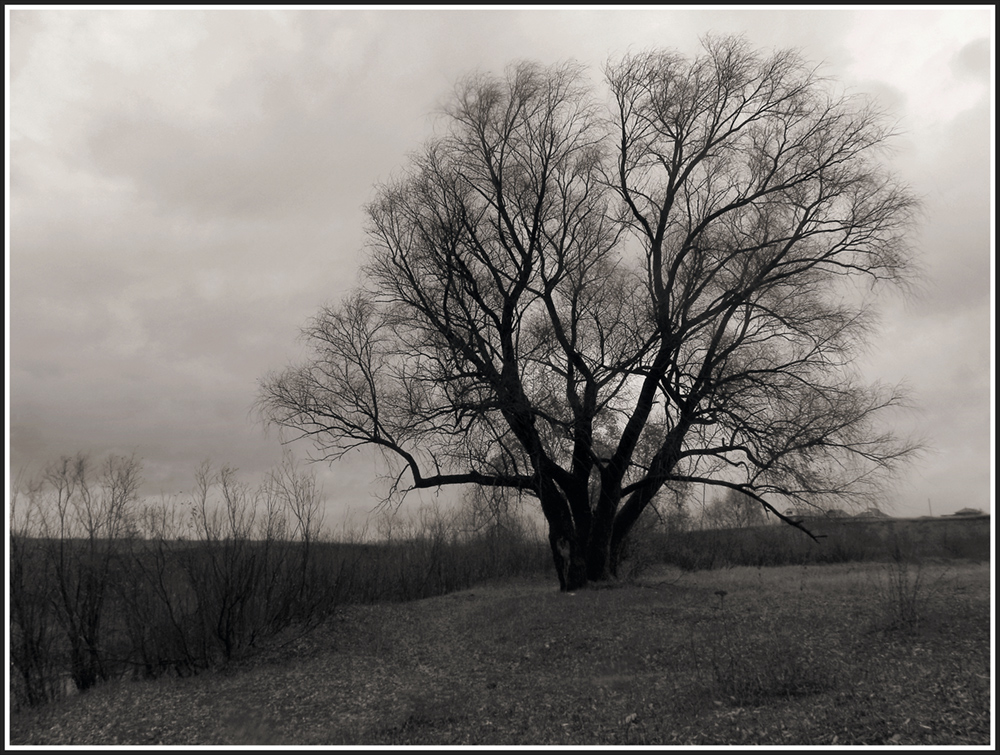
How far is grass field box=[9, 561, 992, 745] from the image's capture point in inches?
309

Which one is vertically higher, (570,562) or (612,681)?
(570,562)

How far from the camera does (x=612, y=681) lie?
414 inches

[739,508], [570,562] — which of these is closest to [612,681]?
[570,562]

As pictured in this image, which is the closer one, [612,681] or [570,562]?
[612,681]

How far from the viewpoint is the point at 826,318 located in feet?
55.8

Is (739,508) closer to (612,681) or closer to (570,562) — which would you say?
(570,562)

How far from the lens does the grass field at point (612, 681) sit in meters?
Answer: 7.85

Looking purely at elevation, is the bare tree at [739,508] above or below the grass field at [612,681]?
above

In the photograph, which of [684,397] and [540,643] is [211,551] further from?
[684,397]

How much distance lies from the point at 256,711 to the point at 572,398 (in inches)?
397

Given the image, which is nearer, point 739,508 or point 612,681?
point 612,681

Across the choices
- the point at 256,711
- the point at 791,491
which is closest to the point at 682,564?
the point at 791,491

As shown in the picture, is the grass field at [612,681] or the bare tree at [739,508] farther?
the bare tree at [739,508]

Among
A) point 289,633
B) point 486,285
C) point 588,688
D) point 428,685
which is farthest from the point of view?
point 486,285
